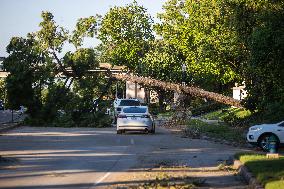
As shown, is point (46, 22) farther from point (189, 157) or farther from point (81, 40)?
point (189, 157)

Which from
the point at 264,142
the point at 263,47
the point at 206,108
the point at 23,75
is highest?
the point at 263,47

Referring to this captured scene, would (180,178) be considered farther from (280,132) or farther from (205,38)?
(205,38)

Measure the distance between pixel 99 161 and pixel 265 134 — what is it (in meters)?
7.49

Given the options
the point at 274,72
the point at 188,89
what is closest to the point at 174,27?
the point at 188,89

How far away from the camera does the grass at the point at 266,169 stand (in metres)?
10.7

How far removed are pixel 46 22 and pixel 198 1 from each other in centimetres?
1881

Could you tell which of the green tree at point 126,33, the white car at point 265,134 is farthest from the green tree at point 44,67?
the green tree at point 126,33

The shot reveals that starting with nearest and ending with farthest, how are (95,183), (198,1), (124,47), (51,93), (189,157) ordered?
(95,183) < (189,157) < (51,93) < (198,1) < (124,47)

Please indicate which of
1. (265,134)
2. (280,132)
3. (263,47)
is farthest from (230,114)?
(280,132)

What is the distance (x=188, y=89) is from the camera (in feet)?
122

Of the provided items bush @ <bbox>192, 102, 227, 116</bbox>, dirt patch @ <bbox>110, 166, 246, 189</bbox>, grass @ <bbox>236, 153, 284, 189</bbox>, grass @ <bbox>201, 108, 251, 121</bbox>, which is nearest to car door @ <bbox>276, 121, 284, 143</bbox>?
grass @ <bbox>236, 153, 284, 189</bbox>

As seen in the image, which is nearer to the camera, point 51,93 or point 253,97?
point 253,97

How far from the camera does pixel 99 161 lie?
15703mm

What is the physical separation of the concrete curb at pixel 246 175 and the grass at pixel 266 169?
0.31 feet
